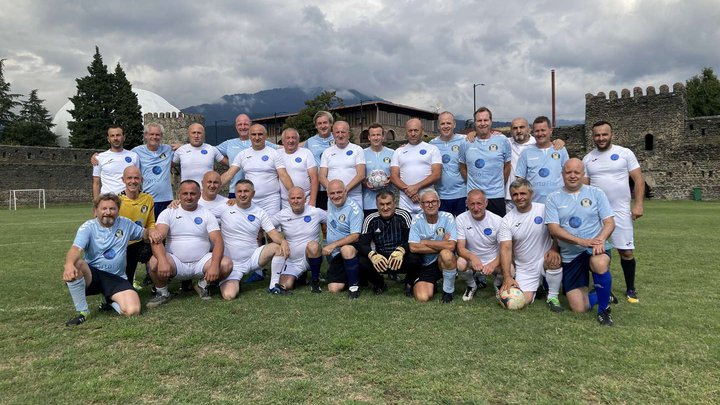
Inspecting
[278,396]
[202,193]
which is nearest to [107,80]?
[202,193]

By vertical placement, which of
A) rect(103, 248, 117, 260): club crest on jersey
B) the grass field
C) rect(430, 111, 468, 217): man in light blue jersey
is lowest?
the grass field

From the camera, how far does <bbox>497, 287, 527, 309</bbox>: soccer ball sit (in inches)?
160

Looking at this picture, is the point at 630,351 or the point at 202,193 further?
the point at 202,193

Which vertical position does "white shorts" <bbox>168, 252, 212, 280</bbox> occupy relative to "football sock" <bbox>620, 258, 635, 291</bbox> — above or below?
above

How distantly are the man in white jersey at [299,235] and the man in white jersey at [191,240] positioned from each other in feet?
2.31

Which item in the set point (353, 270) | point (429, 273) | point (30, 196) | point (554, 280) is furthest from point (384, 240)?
point (30, 196)

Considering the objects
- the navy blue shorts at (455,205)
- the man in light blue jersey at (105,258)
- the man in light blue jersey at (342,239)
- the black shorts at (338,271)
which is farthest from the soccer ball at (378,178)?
the man in light blue jersey at (105,258)

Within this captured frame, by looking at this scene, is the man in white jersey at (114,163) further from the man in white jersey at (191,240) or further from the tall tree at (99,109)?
the tall tree at (99,109)

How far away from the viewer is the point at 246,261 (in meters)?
4.99

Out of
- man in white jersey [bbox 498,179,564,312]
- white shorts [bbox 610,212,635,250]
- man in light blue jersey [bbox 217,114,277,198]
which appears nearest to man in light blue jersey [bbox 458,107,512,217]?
man in white jersey [bbox 498,179,564,312]

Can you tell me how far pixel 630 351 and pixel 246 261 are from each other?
3.59m

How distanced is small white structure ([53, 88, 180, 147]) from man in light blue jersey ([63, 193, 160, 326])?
176ft

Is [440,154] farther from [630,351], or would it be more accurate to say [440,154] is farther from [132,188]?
[132,188]

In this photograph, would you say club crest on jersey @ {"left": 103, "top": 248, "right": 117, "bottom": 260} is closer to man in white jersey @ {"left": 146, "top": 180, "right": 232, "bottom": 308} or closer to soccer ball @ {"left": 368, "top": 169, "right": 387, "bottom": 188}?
man in white jersey @ {"left": 146, "top": 180, "right": 232, "bottom": 308}
